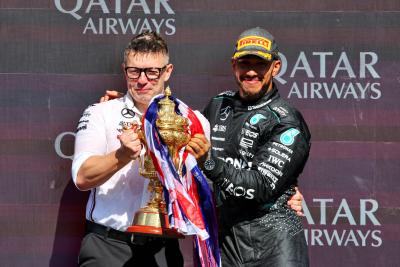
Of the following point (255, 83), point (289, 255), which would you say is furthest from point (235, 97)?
point (289, 255)

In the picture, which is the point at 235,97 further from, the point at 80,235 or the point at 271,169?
the point at 80,235

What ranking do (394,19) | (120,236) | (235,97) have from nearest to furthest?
(120,236)
(235,97)
(394,19)

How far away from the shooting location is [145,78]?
366 cm

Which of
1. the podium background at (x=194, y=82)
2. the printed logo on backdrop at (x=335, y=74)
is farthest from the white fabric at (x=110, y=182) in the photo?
the printed logo on backdrop at (x=335, y=74)

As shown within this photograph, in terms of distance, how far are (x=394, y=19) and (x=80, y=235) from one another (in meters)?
2.01

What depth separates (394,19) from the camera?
455cm

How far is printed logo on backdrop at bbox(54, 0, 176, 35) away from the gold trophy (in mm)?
1157

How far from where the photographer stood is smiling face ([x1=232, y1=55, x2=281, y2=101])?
12.4 ft

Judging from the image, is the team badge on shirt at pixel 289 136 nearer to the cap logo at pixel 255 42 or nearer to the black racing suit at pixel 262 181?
the black racing suit at pixel 262 181

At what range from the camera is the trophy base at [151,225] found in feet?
11.3

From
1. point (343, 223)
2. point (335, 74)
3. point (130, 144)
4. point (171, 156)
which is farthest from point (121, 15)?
point (343, 223)

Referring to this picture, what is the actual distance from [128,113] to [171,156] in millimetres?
370

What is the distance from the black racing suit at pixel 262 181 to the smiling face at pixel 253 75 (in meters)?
0.04

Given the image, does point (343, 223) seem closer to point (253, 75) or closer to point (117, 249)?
point (253, 75)
